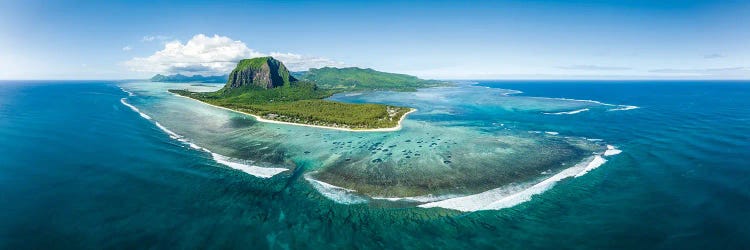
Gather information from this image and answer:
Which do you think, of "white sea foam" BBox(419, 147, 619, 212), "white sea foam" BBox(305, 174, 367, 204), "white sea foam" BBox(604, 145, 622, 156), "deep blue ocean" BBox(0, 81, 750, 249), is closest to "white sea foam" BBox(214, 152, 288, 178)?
"deep blue ocean" BBox(0, 81, 750, 249)

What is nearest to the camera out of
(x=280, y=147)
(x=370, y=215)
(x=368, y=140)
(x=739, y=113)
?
(x=370, y=215)

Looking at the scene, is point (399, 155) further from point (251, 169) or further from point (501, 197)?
point (251, 169)

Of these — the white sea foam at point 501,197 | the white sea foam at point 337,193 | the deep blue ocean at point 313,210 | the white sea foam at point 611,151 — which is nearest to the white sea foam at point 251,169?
the deep blue ocean at point 313,210

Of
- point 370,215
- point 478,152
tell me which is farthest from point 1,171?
point 478,152

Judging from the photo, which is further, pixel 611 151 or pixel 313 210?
pixel 611 151

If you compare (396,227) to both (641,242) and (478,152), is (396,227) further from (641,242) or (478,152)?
(478,152)

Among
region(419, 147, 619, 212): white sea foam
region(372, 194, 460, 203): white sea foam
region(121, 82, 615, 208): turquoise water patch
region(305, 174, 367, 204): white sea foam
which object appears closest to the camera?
region(419, 147, 619, 212): white sea foam

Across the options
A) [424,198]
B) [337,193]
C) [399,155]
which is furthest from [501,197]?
[399,155]

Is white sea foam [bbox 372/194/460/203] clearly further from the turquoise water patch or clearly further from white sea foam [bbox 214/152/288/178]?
white sea foam [bbox 214/152/288/178]
